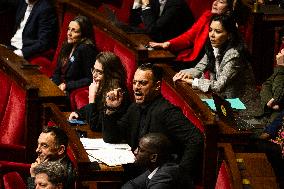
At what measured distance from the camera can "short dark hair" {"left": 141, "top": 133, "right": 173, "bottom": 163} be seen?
170 centimetres

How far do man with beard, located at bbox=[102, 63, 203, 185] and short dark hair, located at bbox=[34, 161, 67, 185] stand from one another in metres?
0.26

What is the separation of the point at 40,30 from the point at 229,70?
100 cm

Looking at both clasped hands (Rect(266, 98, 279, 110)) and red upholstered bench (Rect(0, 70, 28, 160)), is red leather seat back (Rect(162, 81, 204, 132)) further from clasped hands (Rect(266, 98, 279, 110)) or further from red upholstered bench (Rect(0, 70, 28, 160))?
red upholstered bench (Rect(0, 70, 28, 160))

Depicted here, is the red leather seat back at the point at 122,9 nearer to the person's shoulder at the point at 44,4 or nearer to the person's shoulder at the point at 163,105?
the person's shoulder at the point at 44,4

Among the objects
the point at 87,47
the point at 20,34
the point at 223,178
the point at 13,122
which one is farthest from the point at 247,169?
the point at 20,34

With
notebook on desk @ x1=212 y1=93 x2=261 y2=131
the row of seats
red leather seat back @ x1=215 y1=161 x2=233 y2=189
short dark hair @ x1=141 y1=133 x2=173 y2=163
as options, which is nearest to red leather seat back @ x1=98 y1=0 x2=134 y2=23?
the row of seats

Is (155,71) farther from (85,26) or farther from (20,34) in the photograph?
(20,34)

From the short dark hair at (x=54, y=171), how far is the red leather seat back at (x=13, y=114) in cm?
49

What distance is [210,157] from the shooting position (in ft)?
5.85

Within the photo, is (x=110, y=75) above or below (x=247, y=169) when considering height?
above

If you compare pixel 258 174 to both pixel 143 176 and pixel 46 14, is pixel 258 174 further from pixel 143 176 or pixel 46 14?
pixel 46 14

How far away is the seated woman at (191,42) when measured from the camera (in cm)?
248

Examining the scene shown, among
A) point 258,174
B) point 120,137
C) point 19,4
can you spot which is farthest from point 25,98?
point 19,4

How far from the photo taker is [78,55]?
8.18ft
